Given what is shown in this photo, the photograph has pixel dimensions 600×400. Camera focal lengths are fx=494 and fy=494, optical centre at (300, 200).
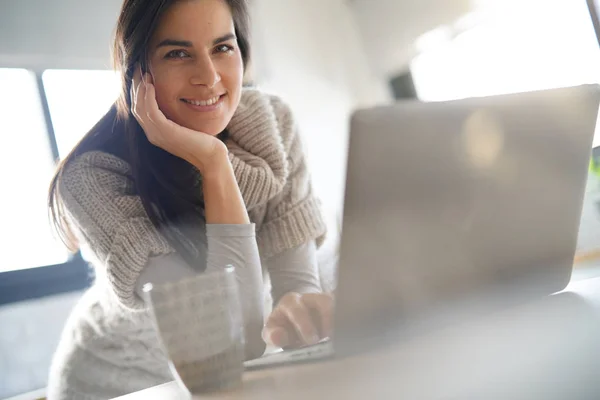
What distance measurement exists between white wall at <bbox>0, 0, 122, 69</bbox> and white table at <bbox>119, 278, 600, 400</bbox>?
0.79 m

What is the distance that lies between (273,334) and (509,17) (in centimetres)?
133

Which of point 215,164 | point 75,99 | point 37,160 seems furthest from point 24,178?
point 215,164

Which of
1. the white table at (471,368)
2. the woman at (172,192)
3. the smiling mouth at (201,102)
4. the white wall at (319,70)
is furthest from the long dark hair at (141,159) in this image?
the white table at (471,368)

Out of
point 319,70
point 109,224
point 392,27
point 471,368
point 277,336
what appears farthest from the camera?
point 392,27

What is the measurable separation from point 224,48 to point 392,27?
71 centimetres

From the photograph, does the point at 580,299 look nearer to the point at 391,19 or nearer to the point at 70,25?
the point at 70,25

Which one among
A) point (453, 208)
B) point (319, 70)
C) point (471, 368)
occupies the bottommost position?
point (471, 368)

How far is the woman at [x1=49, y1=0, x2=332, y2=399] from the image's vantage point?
0.81 m

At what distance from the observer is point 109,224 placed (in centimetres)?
80

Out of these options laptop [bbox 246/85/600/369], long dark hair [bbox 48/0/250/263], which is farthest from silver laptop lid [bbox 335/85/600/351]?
long dark hair [bbox 48/0/250/263]

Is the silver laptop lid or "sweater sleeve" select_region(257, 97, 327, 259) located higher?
"sweater sleeve" select_region(257, 97, 327, 259)

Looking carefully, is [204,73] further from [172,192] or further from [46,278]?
[46,278]

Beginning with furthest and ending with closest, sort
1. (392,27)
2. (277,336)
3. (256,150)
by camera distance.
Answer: (392,27)
(256,150)
(277,336)

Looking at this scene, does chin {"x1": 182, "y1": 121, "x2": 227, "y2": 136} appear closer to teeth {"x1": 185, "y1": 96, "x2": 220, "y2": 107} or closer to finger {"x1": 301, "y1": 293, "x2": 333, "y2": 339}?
teeth {"x1": 185, "y1": 96, "x2": 220, "y2": 107}
